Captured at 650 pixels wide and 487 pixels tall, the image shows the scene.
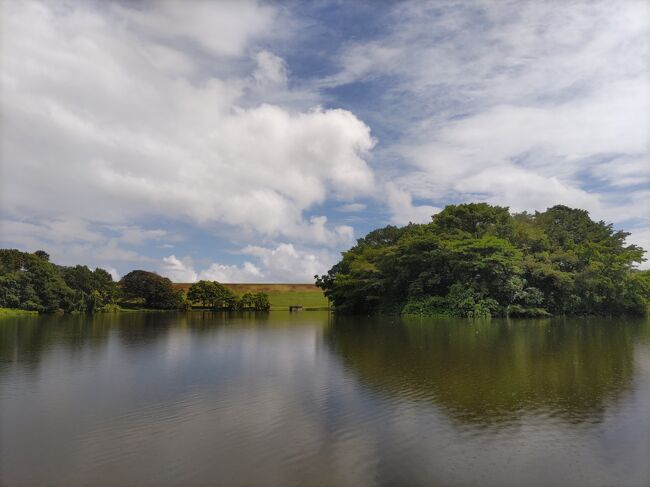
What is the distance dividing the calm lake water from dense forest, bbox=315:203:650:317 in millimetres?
27264

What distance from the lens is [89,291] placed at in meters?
74.9

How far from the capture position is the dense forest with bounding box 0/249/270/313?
6450cm

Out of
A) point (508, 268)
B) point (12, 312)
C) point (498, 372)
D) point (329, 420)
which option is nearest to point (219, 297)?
point (12, 312)

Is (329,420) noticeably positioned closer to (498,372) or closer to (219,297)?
(498,372)

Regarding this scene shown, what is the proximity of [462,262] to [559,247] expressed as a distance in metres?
12.8

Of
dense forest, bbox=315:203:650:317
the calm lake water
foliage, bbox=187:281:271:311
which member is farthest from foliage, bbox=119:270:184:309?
the calm lake water

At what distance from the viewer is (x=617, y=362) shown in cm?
1716

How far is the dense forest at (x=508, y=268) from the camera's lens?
45344mm

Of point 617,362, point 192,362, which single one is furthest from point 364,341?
point 617,362

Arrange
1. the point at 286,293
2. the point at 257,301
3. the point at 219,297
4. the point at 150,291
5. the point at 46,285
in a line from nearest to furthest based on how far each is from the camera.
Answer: the point at 46,285
the point at 150,291
the point at 257,301
the point at 219,297
the point at 286,293

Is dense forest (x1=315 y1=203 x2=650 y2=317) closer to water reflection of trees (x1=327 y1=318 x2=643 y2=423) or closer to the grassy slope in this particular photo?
water reflection of trees (x1=327 y1=318 x2=643 y2=423)

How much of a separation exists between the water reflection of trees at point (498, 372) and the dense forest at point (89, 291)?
5714 centimetres

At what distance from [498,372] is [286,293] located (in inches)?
3536

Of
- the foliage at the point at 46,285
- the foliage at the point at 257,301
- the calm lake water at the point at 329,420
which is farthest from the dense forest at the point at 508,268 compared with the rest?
the foliage at the point at 46,285
